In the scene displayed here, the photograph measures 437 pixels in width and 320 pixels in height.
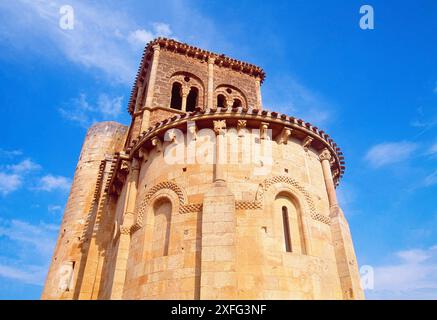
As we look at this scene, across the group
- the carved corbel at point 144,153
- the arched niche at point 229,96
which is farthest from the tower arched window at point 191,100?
the carved corbel at point 144,153

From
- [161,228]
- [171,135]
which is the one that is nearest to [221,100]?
[171,135]

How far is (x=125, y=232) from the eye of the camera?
10.2 m

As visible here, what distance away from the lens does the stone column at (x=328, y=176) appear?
10.4 m

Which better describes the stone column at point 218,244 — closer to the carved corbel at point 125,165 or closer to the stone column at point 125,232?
the stone column at point 125,232

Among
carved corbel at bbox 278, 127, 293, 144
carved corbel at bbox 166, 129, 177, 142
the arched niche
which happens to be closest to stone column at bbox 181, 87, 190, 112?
the arched niche

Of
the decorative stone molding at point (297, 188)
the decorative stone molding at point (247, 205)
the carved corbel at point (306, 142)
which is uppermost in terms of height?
the carved corbel at point (306, 142)

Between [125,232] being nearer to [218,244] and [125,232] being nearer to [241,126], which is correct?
[218,244]

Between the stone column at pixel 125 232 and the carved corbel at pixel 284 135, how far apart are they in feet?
17.3

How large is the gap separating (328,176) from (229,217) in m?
4.51

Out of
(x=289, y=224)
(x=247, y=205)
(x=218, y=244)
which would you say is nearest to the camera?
(x=218, y=244)

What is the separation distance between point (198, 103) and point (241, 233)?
12.0m

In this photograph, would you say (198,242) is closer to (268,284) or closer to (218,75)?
(268,284)
